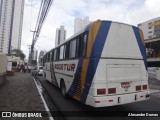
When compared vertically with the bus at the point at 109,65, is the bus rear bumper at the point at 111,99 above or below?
below

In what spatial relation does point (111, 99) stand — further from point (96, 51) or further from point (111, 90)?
point (96, 51)

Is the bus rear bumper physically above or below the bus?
below

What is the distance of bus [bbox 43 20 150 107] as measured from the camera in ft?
21.7

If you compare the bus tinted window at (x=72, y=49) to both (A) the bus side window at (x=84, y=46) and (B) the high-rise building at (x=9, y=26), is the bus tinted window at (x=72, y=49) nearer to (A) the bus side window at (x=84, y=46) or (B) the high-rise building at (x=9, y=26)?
(A) the bus side window at (x=84, y=46)

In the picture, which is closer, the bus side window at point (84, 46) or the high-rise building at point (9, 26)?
the bus side window at point (84, 46)

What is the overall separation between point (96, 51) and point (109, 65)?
0.70 metres

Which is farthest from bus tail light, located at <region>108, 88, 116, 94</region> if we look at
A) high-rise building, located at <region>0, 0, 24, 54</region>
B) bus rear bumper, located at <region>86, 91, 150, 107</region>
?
high-rise building, located at <region>0, 0, 24, 54</region>

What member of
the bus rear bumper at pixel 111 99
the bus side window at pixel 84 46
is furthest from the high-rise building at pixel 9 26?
the bus rear bumper at pixel 111 99

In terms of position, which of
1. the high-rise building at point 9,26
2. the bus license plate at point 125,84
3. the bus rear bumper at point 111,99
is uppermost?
the high-rise building at point 9,26

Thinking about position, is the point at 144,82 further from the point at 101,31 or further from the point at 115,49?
the point at 101,31

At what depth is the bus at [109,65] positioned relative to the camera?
6.61m

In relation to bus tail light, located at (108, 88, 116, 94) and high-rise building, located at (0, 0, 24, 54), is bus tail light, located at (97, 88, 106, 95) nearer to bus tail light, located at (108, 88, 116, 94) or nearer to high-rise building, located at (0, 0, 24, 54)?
bus tail light, located at (108, 88, 116, 94)

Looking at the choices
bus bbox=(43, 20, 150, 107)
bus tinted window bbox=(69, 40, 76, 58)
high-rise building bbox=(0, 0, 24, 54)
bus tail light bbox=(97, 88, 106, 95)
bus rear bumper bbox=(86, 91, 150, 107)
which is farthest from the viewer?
high-rise building bbox=(0, 0, 24, 54)

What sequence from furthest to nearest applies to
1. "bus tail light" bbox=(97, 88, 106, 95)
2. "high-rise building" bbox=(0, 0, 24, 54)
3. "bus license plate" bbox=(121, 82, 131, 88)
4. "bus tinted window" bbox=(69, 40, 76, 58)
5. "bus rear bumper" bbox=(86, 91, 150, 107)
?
"high-rise building" bbox=(0, 0, 24, 54) < "bus tinted window" bbox=(69, 40, 76, 58) < "bus license plate" bbox=(121, 82, 131, 88) < "bus tail light" bbox=(97, 88, 106, 95) < "bus rear bumper" bbox=(86, 91, 150, 107)
